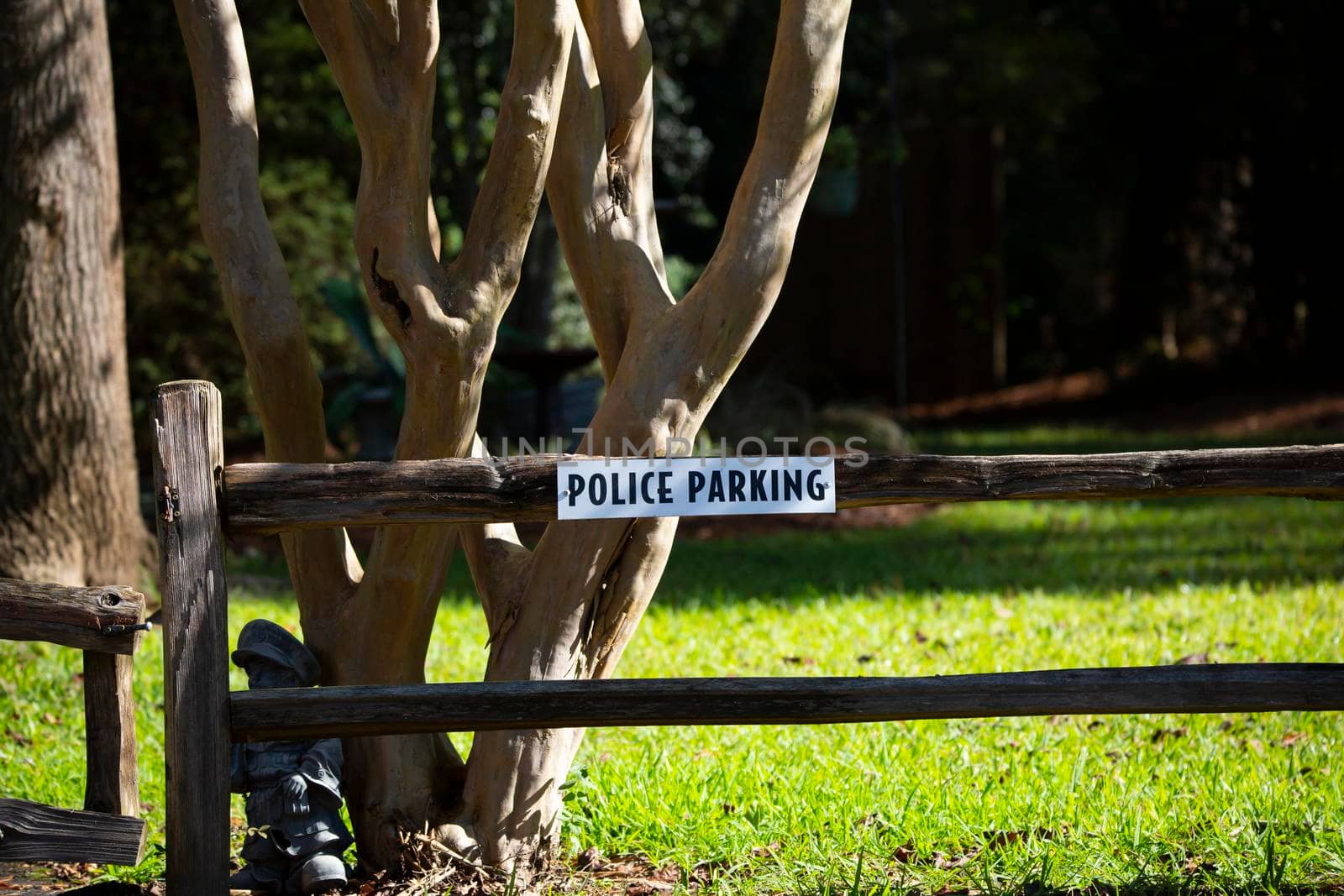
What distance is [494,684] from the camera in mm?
2908

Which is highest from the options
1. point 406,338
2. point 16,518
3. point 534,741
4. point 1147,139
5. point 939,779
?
point 1147,139

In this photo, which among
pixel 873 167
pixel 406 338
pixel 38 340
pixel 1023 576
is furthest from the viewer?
pixel 873 167

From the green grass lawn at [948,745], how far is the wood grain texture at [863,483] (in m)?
0.99

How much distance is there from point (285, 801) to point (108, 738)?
58 centimetres

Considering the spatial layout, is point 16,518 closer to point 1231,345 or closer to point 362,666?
point 362,666

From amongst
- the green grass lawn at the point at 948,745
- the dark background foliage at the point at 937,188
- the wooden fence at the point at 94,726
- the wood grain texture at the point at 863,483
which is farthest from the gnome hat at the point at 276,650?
the dark background foliage at the point at 937,188

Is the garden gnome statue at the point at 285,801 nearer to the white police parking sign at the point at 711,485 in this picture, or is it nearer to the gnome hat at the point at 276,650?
the gnome hat at the point at 276,650

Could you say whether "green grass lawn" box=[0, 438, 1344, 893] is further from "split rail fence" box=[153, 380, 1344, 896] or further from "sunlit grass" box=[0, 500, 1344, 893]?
"split rail fence" box=[153, 380, 1344, 896]

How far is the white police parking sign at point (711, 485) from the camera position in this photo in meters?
2.97

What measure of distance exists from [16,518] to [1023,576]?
501cm

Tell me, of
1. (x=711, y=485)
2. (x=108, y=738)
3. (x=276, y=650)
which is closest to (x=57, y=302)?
(x=108, y=738)

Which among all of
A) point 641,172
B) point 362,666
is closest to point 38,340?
point 362,666

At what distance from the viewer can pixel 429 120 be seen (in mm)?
3225

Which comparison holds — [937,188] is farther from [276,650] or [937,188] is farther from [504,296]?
[276,650]
